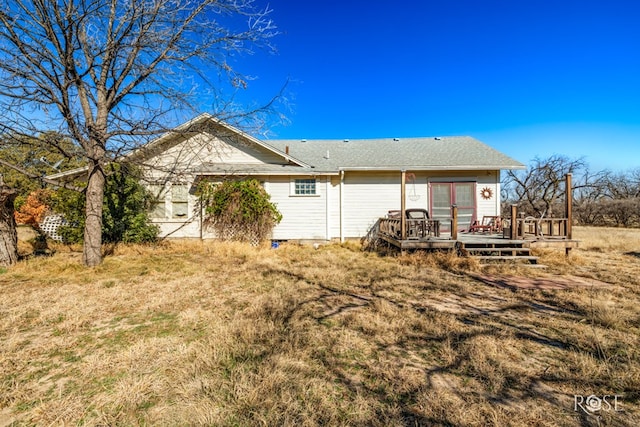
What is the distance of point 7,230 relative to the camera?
6852mm

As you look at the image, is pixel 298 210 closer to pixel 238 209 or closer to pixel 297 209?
pixel 297 209

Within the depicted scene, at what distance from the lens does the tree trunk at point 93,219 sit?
23.0 feet

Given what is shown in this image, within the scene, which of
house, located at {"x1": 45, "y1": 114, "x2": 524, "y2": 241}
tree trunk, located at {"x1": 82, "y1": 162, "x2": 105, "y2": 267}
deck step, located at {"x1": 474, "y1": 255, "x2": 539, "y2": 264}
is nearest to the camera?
tree trunk, located at {"x1": 82, "y1": 162, "x2": 105, "y2": 267}

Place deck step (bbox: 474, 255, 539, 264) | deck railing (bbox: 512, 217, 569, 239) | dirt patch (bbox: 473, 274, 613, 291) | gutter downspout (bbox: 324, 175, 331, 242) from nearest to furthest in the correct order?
dirt patch (bbox: 473, 274, 613, 291) < deck step (bbox: 474, 255, 539, 264) < deck railing (bbox: 512, 217, 569, 239) < gutter downspout (bbox: 324, 175, 331, 242)

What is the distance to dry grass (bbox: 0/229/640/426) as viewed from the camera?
2150 mm

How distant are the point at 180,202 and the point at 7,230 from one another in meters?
5.02

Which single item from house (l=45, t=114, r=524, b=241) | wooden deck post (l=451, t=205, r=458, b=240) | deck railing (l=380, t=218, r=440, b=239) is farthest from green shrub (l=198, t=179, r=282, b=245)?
wooden deck post (l=451, t=205, r=458, b=240)

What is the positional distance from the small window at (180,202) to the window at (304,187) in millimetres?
4467

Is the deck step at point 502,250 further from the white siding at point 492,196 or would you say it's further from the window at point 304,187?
the window at point 304,187

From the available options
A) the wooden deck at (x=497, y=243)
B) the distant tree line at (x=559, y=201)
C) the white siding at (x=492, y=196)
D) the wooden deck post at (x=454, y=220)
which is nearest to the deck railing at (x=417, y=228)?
the wooden deck at (x=497, y=243)

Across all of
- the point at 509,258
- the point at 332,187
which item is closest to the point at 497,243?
the point at 509,258

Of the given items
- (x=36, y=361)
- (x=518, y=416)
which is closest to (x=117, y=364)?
(x=36, y=361)

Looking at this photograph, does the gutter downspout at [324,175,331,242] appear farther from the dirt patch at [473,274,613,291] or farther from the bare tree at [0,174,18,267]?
the bare tree at [0,174,18,267]

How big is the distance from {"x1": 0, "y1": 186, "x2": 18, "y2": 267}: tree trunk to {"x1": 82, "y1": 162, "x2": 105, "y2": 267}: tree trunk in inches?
64.9
